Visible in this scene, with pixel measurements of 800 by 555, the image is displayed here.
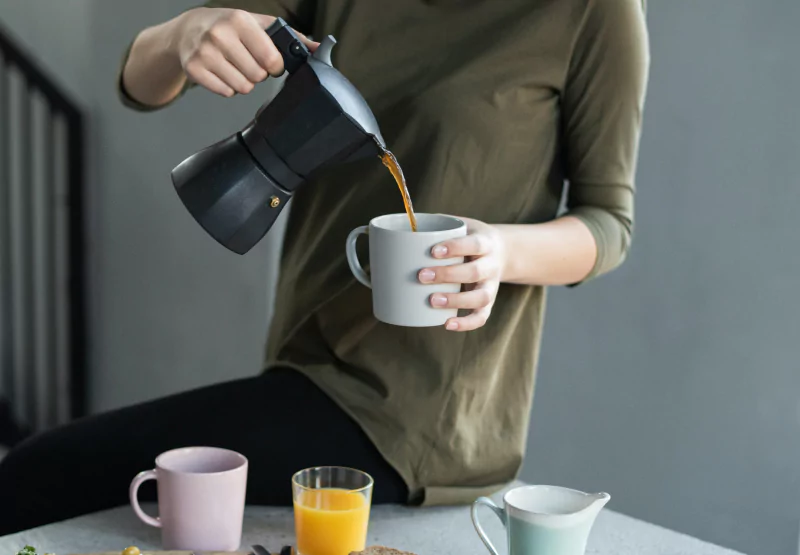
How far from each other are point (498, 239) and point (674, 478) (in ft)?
2.99

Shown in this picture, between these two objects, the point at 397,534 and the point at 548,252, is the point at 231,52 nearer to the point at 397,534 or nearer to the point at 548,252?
the point at 548,252

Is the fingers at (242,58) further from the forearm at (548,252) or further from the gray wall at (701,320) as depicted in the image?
the gray wall at (701,320)

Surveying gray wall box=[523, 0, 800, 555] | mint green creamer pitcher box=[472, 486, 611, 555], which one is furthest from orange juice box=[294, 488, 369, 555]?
gray wall box=[523, 0, 800, 555]

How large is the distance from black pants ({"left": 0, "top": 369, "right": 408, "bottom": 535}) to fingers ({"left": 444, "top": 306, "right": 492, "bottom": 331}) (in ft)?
0.83

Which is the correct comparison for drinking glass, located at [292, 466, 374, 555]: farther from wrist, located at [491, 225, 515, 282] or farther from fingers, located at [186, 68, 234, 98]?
fingers, located at [186, 68, 234, 98]

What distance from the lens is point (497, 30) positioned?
48.2 inches

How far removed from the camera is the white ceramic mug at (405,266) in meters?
0.98

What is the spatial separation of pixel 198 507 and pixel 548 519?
0.36 metres

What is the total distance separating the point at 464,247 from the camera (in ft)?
3.30

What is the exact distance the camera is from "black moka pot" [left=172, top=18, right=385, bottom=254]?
950 millimetres

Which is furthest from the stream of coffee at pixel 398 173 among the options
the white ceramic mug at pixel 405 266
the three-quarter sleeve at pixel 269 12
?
the three-quarter sleeve at pixel 269 12

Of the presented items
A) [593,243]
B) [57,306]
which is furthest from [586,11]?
[57,306]

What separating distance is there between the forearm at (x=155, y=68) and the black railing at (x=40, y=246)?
6.28 ft

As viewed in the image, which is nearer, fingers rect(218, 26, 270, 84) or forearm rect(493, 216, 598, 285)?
fingers rect(218, 26, 270, 84)
